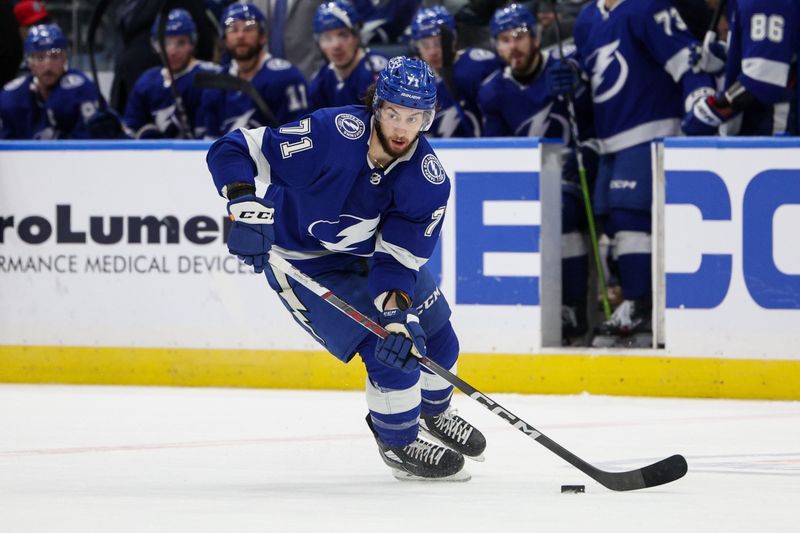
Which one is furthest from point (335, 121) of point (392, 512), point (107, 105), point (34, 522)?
point (107, 105)

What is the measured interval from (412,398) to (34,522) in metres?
1.17

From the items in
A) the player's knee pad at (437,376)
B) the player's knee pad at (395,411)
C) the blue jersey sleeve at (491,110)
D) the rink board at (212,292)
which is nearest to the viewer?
the player's knee pad at (395,411)

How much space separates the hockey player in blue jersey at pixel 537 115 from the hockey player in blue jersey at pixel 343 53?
0.60 m

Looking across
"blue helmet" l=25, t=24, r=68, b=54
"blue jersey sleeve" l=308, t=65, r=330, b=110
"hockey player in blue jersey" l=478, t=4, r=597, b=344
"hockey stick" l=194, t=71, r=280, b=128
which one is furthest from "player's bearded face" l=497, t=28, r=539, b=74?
"blue helmet" l=25, t=24, r=68, b=54

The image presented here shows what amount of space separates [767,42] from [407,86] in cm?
245

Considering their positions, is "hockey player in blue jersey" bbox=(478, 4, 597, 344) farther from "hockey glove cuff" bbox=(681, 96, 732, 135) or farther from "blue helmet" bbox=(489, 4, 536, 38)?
"hockey glove cuff" bbox=(681, 96, 732, 135)

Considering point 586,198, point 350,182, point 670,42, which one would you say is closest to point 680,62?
point 670,42

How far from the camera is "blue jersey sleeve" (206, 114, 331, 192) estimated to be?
12.9 ft

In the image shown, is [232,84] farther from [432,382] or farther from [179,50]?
[432,382]

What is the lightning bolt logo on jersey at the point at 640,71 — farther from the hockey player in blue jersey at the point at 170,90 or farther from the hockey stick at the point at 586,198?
the hockey player in blue jersey at the point at 170,90

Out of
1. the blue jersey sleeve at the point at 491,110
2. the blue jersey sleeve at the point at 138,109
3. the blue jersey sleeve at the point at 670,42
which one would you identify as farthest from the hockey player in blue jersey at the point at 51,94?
the blue jersey sleeve at the point at 670,42

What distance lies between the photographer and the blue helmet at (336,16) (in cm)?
677

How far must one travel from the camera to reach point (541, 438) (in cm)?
394

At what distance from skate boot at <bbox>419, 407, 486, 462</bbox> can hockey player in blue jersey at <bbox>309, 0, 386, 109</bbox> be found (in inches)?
102
